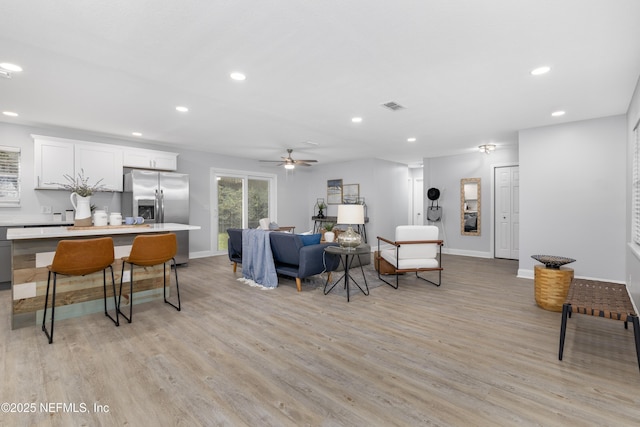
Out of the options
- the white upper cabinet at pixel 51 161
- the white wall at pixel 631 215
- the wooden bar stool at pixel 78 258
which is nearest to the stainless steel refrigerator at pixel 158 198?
the white upper cabinet at pixel 51 161

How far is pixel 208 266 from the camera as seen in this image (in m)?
6.08

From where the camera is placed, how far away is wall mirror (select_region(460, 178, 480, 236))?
718 cm

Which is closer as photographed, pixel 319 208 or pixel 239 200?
pixel 239 200

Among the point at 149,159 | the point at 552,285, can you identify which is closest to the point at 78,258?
the point at 149,159

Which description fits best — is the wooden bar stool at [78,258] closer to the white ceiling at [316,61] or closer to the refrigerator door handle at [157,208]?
the white ceiling at [316,61]

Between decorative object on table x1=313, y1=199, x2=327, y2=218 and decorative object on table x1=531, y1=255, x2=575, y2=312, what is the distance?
5842 mm

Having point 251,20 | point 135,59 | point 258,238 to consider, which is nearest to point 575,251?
point 258,238

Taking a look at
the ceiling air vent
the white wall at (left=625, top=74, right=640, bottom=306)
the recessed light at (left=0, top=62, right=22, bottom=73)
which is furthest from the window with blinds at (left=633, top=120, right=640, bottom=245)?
the recessed light at (left=0, top=62, right=22, bottom=73)

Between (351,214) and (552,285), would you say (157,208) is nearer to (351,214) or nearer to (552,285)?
(351,214)

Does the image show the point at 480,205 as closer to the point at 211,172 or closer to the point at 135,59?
the point at 211,172

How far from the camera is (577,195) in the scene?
4.60 metres

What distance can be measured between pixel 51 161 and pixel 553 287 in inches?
290

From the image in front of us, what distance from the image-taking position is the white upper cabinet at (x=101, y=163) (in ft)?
17.0

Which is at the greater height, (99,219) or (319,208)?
(319,208)
